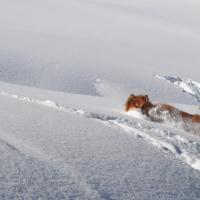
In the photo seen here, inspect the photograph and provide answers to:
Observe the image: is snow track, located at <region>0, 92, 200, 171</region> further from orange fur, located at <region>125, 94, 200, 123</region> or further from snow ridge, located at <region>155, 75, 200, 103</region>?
snow ridge, located at <region>155, 75, 200, 103</region>

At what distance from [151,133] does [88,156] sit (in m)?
0.95

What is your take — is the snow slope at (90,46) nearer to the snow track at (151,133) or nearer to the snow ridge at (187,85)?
the snow ridge at (187,85)

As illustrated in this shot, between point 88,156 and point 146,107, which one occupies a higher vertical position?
point 88,156

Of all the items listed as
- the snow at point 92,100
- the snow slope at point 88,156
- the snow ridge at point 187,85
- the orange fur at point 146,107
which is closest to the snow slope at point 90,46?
the snow at point 92,100

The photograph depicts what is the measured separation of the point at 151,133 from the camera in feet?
13.0

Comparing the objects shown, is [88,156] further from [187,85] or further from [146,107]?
[187,85]

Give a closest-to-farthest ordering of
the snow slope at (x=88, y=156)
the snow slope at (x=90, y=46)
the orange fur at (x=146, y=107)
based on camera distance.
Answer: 1. the snow slope at (x=88, y=156)
2. the orange fur at (x=146, y=107)
3. the snow slope at (x=90, y=46)

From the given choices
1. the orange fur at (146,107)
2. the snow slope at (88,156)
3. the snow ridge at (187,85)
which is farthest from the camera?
the snow ridge at (187,85)

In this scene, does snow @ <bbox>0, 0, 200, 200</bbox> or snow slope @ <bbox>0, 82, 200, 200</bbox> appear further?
snow @ <bbox>0, 0, 200, 200</bbox>

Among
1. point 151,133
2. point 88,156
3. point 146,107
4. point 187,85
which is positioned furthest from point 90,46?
point 88,156

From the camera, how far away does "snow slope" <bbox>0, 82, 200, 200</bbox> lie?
8.73 feet

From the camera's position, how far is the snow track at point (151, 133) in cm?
359

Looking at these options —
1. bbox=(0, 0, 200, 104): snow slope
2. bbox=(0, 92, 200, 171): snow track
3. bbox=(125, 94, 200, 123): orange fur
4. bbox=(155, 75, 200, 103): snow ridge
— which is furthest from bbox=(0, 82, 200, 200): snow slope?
bbox=(155, 75, 200, 103): snow ridge

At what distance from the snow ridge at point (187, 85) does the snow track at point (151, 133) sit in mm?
3990
